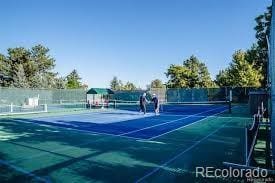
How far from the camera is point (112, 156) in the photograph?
10.4 metres

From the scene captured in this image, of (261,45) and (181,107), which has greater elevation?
(261,45)

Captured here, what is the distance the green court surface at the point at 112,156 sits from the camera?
818 cm

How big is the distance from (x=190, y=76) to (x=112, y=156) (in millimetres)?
63952

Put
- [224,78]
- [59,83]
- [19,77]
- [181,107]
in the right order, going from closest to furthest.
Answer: [181,107]
[19,77]
[224,78]
[59,83]

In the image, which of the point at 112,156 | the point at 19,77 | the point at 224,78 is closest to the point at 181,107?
the point at 224,78

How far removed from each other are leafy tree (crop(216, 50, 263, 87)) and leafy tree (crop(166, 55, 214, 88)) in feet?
24.4

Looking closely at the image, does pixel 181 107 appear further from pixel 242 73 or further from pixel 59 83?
pixel 59 83

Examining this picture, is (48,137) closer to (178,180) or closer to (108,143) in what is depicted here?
(108,143)

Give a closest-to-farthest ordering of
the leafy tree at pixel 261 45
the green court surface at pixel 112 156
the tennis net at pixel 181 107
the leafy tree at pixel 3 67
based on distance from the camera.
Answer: the green court surface at pixel 112 156, the tennis net at pixel 181 107, the leafy tree at pixel 261 45, the leafy tree at pixel 3 67

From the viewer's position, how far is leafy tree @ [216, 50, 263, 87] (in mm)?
60031

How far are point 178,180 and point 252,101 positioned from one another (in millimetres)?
18078

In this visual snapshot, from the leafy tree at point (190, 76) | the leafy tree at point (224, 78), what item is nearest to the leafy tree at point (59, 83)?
the leafy tree at point (190, 76)

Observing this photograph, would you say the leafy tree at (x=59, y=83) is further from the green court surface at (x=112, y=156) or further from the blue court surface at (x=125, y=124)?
the green court surface at (x=112, y=156)

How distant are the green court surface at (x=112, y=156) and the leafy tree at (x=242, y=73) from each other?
47.1 meters
